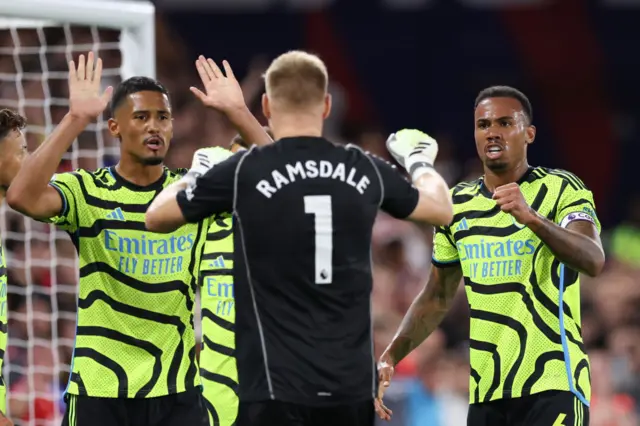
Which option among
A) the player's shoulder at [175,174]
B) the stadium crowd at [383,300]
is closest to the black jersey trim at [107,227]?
the player's shoulder at [175,174]

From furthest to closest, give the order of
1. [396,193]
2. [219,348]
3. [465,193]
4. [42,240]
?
[42,240], [219,348], [465,193], [396,193]

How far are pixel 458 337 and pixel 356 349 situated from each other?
24.0 feet

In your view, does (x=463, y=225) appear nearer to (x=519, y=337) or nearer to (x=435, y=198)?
(x=519, y=337)

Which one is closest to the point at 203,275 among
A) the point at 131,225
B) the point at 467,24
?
the point at 131,225

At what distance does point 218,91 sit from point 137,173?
57 centimetres

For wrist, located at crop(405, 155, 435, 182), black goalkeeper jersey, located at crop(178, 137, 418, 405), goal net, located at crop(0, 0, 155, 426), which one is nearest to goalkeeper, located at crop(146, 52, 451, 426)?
black goalkeeper jersey, located at crop(178, 137, 418, 405)

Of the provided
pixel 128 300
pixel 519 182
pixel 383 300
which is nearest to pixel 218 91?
pixel 128 300

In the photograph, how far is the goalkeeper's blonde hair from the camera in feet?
16.8

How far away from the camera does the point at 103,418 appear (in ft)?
20.0

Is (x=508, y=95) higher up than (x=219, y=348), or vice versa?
(x=508, y=95)

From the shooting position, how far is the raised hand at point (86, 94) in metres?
5.95

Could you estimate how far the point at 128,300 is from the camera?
6.16m

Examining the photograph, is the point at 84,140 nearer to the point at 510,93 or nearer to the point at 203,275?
the point at 203,275

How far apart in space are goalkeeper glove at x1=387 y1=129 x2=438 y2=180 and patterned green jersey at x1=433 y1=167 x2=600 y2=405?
2.95 feet
